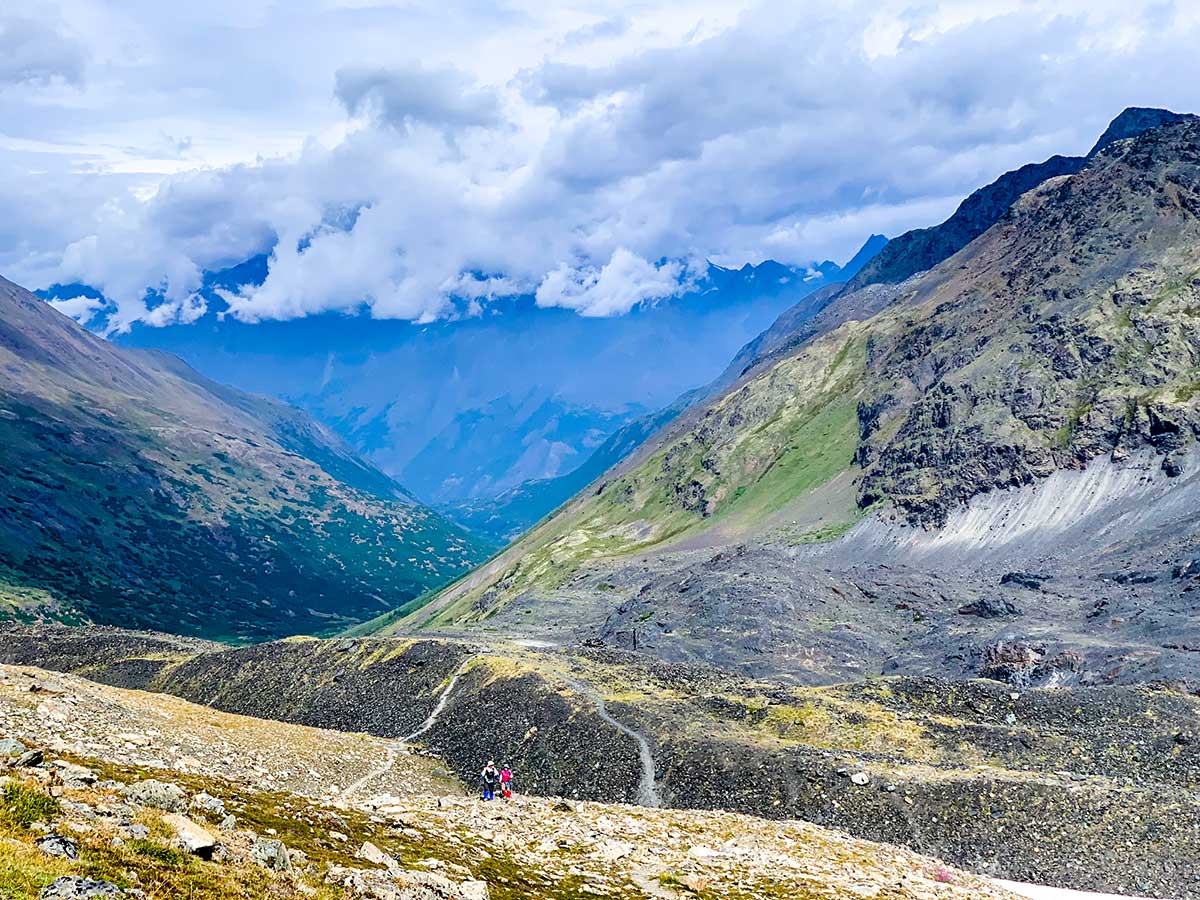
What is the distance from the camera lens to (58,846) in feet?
66.6

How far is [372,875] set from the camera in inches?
1026

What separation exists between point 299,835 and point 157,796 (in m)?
4.71

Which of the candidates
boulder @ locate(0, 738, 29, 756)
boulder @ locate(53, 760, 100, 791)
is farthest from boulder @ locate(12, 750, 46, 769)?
boulder @ locate(53, 760, 100, 791)

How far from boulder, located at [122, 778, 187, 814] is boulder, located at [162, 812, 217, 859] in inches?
114

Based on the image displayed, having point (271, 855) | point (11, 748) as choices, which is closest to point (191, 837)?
point (271, 855)

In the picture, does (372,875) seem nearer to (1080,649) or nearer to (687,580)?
(1080,649)

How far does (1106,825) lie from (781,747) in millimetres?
23236

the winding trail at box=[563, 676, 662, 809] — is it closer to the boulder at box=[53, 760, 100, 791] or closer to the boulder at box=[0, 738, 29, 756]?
the boulder at box=[53, 760, 100, 791]

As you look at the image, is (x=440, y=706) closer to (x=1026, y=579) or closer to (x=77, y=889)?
(x=77, y=889)

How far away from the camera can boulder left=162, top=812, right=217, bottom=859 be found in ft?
76.0

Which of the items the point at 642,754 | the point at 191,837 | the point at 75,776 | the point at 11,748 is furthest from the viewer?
the point at 642,754

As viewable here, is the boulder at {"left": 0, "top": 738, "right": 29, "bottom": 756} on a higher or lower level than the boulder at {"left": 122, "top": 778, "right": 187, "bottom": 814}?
higher

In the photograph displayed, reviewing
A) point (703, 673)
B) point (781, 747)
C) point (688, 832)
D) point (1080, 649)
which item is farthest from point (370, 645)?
point (1080, 649)

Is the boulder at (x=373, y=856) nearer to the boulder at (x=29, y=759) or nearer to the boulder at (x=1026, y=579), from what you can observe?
the boulder at (x=29, y=759)
